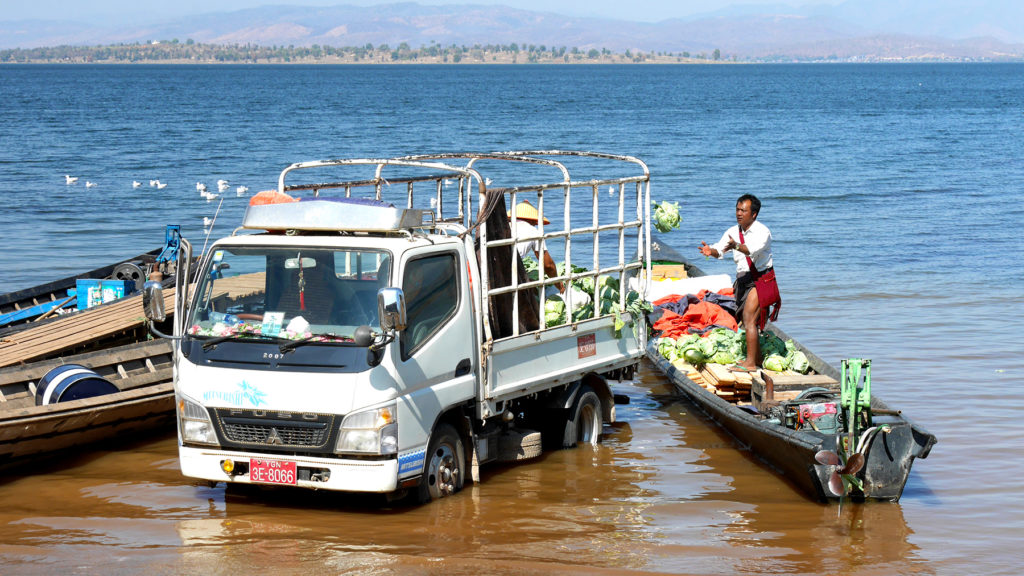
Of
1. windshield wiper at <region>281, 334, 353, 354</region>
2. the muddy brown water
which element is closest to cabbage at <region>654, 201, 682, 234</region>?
the muddy brown water

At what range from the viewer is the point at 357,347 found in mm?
8320

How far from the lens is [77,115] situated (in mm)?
Result: 80750

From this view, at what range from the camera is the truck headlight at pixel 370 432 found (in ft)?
27.1

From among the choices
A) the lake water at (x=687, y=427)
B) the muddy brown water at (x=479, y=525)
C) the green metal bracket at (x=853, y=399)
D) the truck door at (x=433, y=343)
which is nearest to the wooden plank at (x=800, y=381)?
the lake water at (x=687, y=427)

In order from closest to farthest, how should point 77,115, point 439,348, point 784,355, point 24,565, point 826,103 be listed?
point 24,565 → point 439,348 → point 784,355 → point 77,115 → point 826,103

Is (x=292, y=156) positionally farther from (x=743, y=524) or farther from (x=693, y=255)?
(x=743, y=524)

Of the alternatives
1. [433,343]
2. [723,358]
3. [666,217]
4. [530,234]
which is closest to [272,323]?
[433,343]

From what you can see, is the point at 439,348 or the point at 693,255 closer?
the point at 439,348

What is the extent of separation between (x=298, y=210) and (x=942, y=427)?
760 centimetres

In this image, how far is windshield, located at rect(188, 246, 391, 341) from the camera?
8609 millimetres

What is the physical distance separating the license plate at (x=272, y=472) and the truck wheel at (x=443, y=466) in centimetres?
109

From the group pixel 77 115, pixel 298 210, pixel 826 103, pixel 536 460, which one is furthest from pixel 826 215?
pixel 826 103

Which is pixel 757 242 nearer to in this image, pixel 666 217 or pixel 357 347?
pixel 666 217

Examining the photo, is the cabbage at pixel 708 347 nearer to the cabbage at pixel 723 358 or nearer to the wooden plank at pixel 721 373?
the cabbage at pixel 723 358
